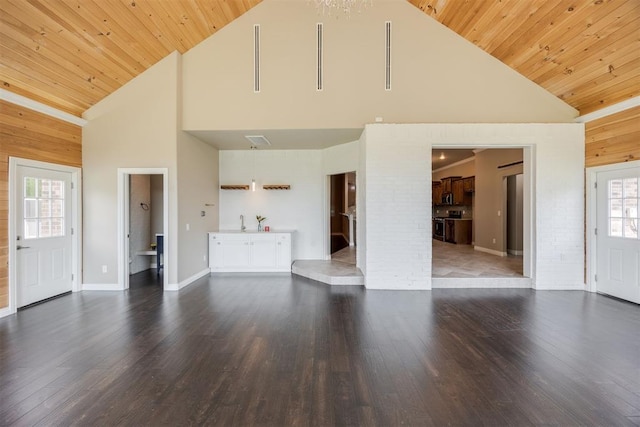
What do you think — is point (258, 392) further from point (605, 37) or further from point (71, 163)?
point (605, 37)

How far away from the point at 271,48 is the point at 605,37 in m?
4.72

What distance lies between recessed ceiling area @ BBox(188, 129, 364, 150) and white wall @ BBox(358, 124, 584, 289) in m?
0.90

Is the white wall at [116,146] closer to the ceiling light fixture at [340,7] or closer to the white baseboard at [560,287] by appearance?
the ceiling light fixture at [340,7]

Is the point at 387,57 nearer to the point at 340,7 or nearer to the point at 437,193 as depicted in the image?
the point at 340,7

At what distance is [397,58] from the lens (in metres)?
5.18

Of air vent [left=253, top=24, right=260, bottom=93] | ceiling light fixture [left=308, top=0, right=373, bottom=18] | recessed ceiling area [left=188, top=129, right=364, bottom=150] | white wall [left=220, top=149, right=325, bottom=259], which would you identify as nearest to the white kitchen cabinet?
white wall [left=220, top=149, right=325, bottom=259]

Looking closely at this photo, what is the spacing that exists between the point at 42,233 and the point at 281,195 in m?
4.21

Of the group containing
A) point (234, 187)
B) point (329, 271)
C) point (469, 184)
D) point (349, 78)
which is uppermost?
point (349, 78)

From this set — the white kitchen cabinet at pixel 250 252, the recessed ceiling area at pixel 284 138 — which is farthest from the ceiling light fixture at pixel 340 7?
the white kitchen cabinet at pixel 250 252

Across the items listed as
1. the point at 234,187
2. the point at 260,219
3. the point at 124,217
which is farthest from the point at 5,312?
the point at 260,219

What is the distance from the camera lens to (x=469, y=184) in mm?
9953

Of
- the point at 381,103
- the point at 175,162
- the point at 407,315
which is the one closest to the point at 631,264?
the point at 407,315

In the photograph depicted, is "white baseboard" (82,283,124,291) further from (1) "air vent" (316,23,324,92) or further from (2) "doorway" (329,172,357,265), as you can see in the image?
(2) "doorway" (329,172,357,265)

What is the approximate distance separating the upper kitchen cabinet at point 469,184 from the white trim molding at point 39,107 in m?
A: 10.1
